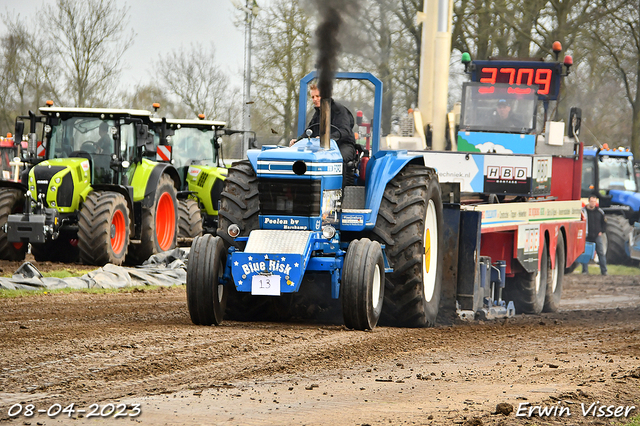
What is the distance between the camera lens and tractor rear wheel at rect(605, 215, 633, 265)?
21.4 m

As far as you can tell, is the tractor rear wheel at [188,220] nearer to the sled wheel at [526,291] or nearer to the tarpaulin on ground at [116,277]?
the tarpaulin on ground at [116,277]

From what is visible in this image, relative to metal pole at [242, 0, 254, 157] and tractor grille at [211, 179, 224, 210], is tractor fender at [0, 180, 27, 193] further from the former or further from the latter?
metal pole at [242, 0, 254, 157]

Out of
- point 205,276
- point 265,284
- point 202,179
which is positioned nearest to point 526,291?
point 265,284

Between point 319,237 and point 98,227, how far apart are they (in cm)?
708

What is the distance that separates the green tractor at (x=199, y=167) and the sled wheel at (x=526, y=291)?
703 centimetres

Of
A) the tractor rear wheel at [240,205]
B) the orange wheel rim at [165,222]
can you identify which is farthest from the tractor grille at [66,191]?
the tractor rear wheel at [240,205]

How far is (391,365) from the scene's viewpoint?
20.3 ft

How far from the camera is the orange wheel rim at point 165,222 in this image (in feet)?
53.0

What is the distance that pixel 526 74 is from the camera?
1523 cm

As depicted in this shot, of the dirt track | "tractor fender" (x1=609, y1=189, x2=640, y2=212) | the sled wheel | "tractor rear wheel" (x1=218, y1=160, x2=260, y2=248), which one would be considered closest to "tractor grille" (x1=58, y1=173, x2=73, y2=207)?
the dirt track

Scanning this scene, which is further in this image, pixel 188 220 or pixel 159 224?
pixel 188 220

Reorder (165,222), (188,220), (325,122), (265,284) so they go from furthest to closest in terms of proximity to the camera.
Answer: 1. (188,220)
2. (165,222)
3. (325,122)
4. (265,284)

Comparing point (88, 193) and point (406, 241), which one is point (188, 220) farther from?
point (406, 241)

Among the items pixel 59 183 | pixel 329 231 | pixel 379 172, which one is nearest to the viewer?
pixel 329 231
